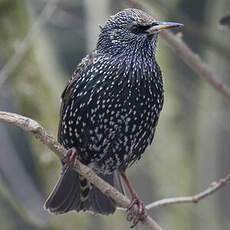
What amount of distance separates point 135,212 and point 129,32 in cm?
108

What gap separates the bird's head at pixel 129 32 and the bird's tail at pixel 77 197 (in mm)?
850

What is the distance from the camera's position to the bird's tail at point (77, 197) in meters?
6.14

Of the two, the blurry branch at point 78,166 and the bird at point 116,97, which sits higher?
the bird at point 116,97

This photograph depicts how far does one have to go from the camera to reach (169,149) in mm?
8516

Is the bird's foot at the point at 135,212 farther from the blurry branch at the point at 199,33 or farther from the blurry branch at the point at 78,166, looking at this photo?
the blurry branch at the point at 199,33

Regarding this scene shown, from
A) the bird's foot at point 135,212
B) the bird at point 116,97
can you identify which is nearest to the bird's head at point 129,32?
the bird at point 116,97

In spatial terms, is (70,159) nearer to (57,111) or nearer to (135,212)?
(135,212)

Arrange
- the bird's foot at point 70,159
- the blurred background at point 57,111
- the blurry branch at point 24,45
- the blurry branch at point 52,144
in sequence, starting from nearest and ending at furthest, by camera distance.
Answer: the blurry branch at point 52,144 → the bird's foot at point 70,159 → the blurry branch at point 24,45 → the blurred background at point 57,111

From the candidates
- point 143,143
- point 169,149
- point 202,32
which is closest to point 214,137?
point 169,149

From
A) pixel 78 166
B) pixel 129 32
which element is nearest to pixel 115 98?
pixel 129 32

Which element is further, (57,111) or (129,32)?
(57,111)

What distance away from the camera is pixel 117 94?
584cm

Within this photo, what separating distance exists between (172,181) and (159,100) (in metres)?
2.59

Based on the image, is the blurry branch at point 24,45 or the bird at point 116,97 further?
the blurry branch at point 24,45
